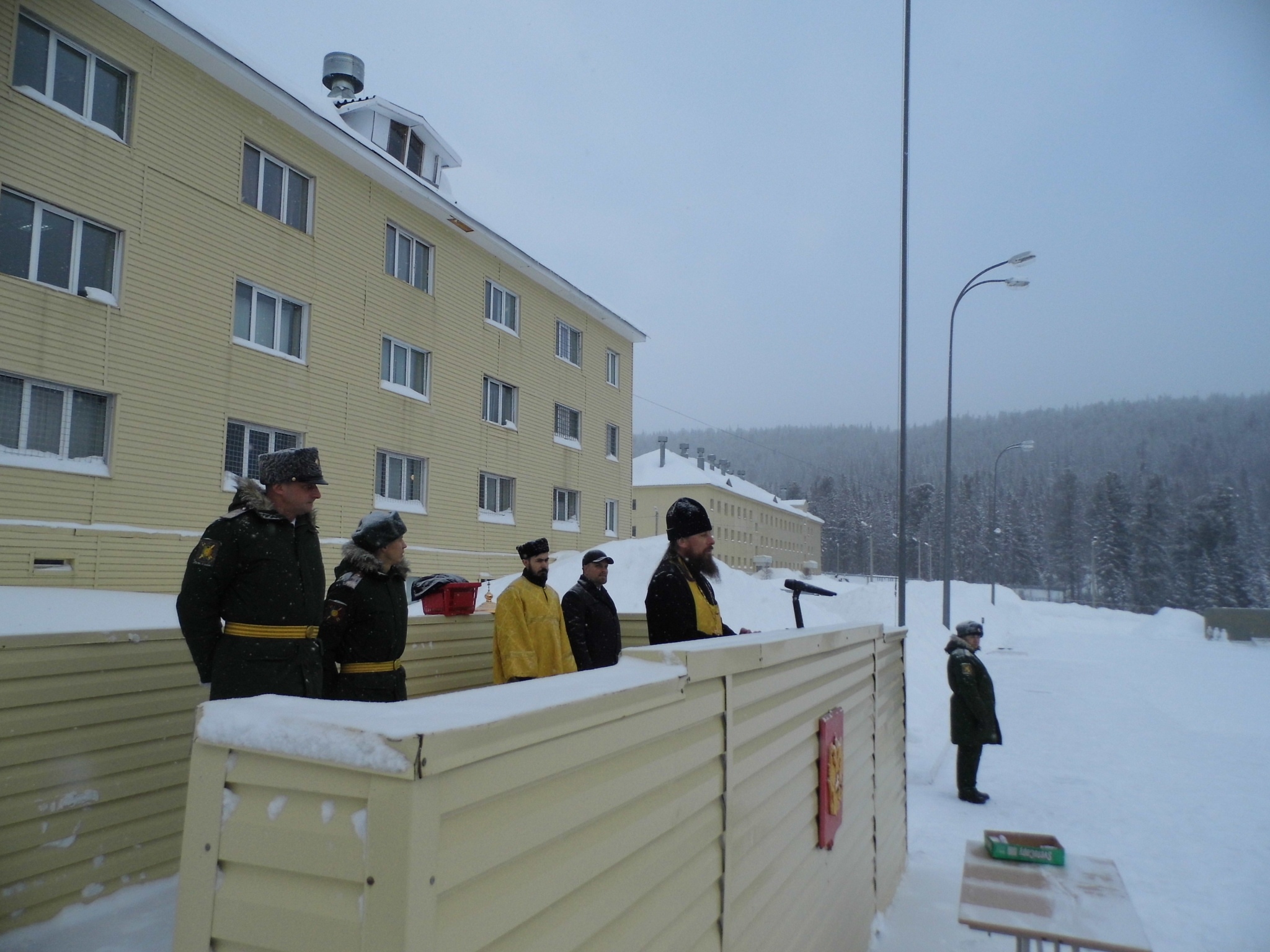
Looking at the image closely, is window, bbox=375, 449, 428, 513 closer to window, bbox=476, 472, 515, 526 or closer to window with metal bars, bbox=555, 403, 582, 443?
window, bbox=476, 472, 515, 526

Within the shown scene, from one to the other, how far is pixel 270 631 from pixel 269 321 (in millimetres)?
13053

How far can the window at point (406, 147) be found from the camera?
755 inches

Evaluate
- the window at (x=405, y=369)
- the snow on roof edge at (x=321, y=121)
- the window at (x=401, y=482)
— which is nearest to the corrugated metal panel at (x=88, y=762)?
the snow on roof edge at (x=321, y=121)

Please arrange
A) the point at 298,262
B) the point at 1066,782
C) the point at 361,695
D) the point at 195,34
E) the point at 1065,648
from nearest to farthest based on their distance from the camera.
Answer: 1. the point at 361,695
2. the point at 1066,782
3. the point at 195,34
4. the point at 298,262
5. the point at 1065,648

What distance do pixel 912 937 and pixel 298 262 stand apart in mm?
14254

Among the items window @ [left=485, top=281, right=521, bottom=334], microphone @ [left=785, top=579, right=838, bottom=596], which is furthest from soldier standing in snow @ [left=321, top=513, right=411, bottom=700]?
window @ [left=485, top=281, right=521, bottom=334]

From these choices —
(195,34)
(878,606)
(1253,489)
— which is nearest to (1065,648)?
(878,606)

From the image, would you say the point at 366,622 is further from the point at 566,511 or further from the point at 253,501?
the point at 566,511

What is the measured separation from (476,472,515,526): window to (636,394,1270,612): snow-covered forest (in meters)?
19.7

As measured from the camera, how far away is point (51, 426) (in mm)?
11352

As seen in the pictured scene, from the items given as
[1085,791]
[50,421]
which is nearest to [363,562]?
[1085,791]

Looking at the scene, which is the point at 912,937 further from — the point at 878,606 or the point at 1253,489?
the point at 1253,489

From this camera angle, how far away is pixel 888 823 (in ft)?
18.4

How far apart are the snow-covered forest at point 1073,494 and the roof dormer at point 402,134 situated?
867 inches
